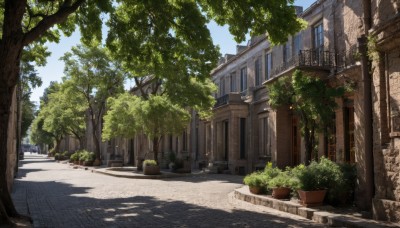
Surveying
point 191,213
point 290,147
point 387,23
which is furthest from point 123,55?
point 290,147

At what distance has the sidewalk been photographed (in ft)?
29.4

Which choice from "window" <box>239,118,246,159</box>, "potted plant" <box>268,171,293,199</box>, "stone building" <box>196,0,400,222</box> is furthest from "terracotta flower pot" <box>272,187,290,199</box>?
"window" <box>239,118,246,159</box>

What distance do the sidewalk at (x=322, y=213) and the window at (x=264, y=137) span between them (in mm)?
11035

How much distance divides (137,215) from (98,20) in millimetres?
5674

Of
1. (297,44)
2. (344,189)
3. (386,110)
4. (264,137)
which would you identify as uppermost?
(297,44)

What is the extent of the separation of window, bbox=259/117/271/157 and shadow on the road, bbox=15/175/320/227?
11.5m

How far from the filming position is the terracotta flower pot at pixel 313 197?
1111cm

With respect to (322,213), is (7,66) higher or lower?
higher

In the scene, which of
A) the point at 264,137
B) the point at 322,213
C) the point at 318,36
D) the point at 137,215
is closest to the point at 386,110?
the point at 322,213

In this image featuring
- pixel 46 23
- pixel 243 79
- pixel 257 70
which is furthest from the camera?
pixel 243 79

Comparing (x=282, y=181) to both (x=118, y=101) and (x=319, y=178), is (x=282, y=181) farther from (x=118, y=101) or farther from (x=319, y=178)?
(x=118, y=101)

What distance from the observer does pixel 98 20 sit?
1214 cm

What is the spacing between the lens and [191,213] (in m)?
11.1

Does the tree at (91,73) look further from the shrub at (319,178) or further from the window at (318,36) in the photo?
the shrub at (319,178)
